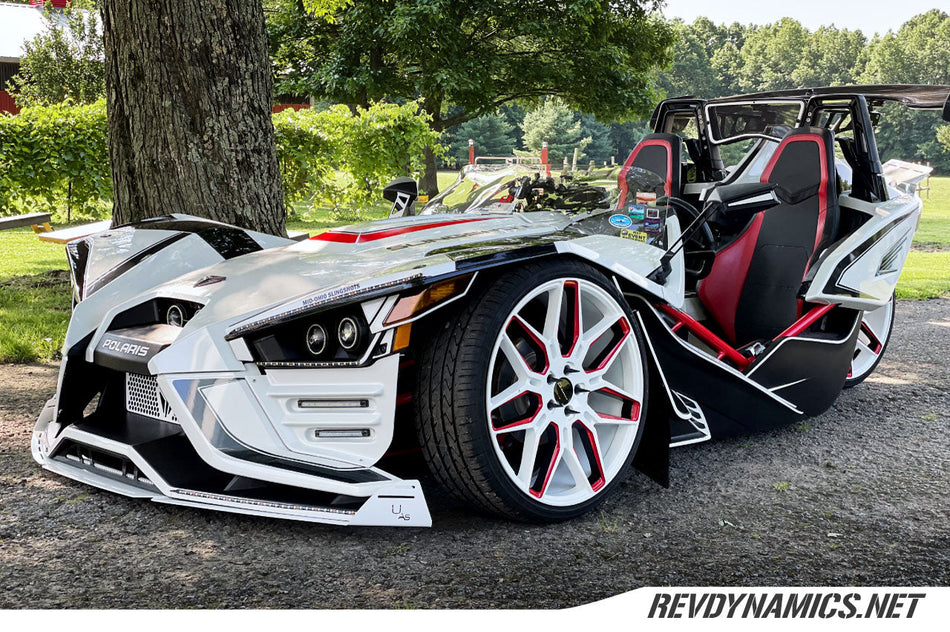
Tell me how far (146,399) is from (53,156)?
→ 12.3 m

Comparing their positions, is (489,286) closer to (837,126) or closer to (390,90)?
(837,126)

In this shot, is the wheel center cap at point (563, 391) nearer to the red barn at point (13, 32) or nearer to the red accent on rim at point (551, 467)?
the red accent on rim at point (551, 467)

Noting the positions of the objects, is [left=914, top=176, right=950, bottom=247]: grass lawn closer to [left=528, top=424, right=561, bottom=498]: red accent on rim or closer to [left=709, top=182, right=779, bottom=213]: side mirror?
[left=709, top=182, right=779, bottom=213]: side mirror

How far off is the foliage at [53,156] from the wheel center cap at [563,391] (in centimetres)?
1217

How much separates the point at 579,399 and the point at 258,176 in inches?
124

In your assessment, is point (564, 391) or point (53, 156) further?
point (53, 156)

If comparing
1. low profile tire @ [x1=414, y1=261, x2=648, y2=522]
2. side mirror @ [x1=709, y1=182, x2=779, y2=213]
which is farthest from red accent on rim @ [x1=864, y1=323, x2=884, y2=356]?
low profile tire @ [x1=414, y1=261, x2=648, y2=522]

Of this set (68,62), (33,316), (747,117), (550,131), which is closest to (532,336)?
(747,117)

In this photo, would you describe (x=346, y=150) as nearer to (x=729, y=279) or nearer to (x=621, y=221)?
(x=729, y=279)

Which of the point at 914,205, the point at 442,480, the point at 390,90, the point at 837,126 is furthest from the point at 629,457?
the point at 390,90

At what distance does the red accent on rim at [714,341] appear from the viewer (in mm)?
4055

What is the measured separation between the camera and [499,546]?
301 cm

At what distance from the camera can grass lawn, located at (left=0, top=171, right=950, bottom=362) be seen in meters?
6.27

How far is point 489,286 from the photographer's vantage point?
306 centimetres
